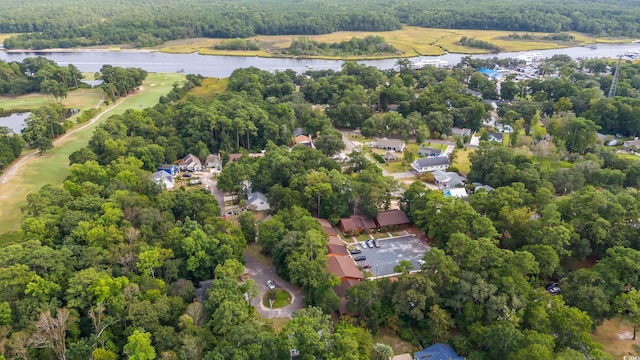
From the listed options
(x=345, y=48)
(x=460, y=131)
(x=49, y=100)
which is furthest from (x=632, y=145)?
(x=49, y=100)

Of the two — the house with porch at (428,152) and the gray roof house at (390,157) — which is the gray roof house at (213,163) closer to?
the gray roof house at (390,157)

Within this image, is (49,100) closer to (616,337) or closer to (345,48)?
(345,48)

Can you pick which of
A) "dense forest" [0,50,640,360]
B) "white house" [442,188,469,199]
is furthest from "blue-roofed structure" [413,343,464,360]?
"white house" [442,188,469,199]

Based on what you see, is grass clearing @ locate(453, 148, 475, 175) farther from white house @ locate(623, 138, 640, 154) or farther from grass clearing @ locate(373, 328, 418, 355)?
grass clearing @ locate(373, 328, 418, 355)

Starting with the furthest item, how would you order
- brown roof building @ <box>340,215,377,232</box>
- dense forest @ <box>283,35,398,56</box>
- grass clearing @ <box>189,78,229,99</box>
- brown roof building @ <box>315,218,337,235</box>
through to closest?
dense forest @ <box>283,35,398,56</box> < grass clearing @ <box>189,78,229,99</box> < brown roof building @ <box>340,215,377,232</box> < brown roof building @ <box>315,218,337,235</box>

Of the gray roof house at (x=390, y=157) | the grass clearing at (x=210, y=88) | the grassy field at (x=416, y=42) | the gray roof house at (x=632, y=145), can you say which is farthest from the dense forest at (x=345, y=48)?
the gray roof house at (x=632, y=145)

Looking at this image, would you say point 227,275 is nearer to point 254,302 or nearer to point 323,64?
point 254,302

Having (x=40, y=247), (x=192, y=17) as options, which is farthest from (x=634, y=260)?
(x=192, y=17)
